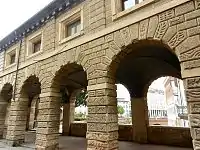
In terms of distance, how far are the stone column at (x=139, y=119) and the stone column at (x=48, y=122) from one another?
4.36 meters

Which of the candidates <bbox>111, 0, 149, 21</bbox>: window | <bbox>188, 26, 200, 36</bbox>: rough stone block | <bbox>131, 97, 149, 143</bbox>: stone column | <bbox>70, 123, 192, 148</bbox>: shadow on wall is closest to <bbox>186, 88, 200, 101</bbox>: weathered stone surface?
<bbox>188, 26, 200, 36</bbox>: rough stone block

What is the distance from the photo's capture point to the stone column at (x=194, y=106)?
405 cm

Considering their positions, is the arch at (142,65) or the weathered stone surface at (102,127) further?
the arch at (142,65)

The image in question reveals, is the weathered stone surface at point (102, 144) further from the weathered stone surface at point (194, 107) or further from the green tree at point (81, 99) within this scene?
the green tree at point (81, 99)

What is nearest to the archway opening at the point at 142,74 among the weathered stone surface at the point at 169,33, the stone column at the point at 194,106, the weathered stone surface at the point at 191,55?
the weathered stone surface at the point at 169,33

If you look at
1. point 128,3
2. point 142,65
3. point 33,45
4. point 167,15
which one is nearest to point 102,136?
point 167,15

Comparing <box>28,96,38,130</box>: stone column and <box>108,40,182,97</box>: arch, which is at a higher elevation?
<box>108,40,182,97</box>: arch

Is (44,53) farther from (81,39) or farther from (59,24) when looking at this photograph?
(81,39)

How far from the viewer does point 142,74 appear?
997 cm

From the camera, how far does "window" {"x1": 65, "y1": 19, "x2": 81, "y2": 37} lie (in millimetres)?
7904

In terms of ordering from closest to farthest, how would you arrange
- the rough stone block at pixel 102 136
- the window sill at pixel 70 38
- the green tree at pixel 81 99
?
the rough stone block at pixel 102 136 → the window sill at pixel 70 38 → the green tree at pixel 81 99

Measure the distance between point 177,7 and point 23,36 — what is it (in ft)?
27.9

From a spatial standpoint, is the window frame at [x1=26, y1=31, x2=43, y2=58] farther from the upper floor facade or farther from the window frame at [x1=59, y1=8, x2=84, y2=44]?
the window frame at [x1=59, y1=8, x2=84, y2=44]

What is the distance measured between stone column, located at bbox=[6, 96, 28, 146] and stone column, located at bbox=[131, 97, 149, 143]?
5754 millimetres
